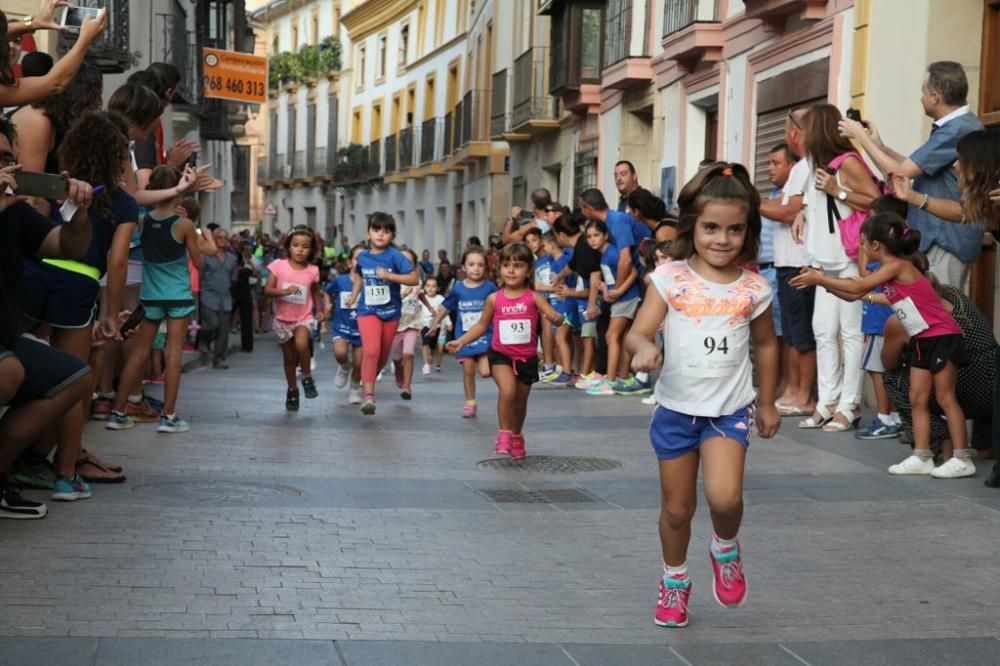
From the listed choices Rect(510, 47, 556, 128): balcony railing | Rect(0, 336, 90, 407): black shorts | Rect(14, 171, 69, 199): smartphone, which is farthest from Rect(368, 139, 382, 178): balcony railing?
Rect(14, 171, 69, 199): smartphone

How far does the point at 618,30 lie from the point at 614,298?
10.1 m

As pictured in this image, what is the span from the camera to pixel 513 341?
1084cm

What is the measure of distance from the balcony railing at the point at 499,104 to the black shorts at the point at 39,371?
28.7 meters

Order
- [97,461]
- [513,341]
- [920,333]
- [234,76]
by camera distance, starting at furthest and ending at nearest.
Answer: [234,76] → [513,341] → [920,333] → [97,461]

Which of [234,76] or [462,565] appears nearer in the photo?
[462,565]

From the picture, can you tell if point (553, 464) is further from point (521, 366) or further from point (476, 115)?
point (476, 115)

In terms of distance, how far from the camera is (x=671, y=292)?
579 cm

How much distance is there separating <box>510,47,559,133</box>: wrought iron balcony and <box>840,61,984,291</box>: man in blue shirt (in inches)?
825

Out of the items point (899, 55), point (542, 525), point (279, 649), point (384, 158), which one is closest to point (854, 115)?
Result: point (899, 55)

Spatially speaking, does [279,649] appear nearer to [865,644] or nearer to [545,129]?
[865,644]

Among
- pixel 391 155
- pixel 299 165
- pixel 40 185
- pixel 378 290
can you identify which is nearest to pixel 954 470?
pixel 40 185

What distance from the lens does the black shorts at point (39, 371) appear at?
23.4 ft

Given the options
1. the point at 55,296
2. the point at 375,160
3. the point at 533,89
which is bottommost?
the point at 55,296

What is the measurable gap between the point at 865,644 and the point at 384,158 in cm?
4963
